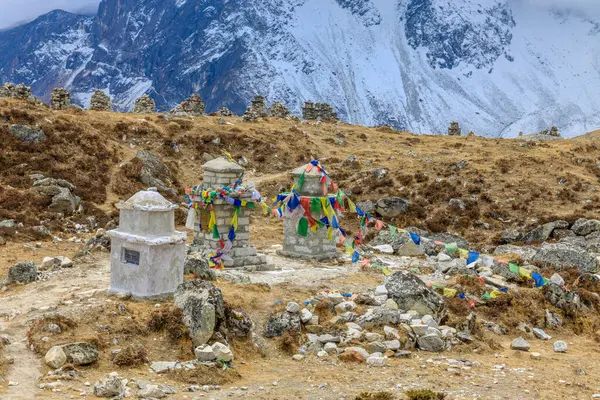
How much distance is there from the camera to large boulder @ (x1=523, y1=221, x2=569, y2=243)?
92.3 feet

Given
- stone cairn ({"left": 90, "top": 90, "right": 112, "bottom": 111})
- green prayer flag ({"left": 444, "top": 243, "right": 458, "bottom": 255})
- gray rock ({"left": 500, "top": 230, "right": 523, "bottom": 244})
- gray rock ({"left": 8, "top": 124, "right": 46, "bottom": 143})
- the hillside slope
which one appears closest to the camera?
green prayer flag ({"left": 444, "top": 243, "right": 458, "bottom": 255})

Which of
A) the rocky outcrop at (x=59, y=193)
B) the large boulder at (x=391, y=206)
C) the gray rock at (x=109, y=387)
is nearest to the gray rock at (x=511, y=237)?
the large boulder at (x=391, y=206)

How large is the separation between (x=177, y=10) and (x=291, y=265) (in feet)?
552

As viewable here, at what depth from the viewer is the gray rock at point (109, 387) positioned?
992 centimetres

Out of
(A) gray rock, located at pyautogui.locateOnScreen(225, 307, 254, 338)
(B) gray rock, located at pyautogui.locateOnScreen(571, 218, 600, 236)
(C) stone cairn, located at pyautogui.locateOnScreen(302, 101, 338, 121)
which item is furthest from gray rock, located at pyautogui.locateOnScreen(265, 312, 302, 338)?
(C) stone cairn, located at pyautogui.locateOnScreen(302, 101, 338, 121)

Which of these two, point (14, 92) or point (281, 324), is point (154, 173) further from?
point (281, 324)

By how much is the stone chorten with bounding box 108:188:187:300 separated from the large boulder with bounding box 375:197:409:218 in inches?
716

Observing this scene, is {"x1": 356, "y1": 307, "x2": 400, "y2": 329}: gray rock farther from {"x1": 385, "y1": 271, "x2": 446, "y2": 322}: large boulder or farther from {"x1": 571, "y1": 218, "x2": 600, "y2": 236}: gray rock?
{"x1": 571, "y1": 218, "x2": 600, "y2": 236}: gray rock

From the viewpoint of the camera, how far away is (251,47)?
145 meters

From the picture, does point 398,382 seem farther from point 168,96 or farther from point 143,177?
point 168,96

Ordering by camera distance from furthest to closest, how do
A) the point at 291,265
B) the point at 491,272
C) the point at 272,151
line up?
the point at 272,151 → the point at 291,265 → the point at 491,272

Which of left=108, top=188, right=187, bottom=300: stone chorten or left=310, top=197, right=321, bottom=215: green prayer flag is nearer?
left=108, top=188, right=187, bottom=300: stone chorten


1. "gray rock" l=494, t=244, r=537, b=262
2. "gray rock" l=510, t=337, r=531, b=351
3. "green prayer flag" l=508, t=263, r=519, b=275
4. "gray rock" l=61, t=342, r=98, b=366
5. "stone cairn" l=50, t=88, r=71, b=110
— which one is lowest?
"gray rock" l=510, t=337, r=531, b=351

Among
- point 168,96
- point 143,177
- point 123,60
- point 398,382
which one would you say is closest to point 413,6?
point 168,96
